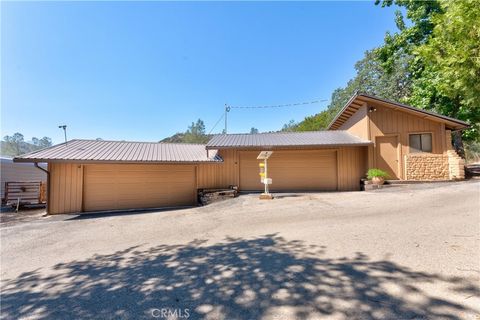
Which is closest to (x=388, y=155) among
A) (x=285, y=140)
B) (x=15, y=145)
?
(x=285, y=140)

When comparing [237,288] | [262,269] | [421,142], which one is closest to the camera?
[237,288]

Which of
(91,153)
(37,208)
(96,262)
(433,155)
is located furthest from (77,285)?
(433,155)

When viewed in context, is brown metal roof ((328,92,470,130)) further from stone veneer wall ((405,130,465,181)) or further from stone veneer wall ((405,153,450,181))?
stone veneer wall ((405,153,450,181))

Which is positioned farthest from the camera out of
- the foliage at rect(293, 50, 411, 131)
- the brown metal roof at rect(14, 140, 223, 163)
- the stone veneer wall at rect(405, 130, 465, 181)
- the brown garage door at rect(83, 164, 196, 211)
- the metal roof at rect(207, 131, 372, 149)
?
the foliage at rect(293, 50, 411, 131)

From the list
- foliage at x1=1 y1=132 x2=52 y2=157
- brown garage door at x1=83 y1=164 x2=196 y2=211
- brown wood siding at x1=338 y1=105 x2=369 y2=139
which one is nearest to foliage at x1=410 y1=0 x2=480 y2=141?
brown wood siding at x1=338 y1=105 x2=369 y2=139

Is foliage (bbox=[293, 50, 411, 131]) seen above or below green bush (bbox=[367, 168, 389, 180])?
above

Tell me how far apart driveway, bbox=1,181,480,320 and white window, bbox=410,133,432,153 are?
5603mm

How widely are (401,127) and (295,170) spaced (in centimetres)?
551

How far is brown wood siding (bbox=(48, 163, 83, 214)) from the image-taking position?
9195 millimetres

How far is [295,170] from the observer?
38.0 feet

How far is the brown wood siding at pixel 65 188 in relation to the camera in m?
9.20

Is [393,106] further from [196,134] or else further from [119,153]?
[196,134]

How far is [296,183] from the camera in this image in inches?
453

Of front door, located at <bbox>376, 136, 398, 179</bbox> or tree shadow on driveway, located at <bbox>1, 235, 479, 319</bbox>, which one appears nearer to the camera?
tree shadow on driveway, located at <bbox>1, 235, 479, 319</bbox>
